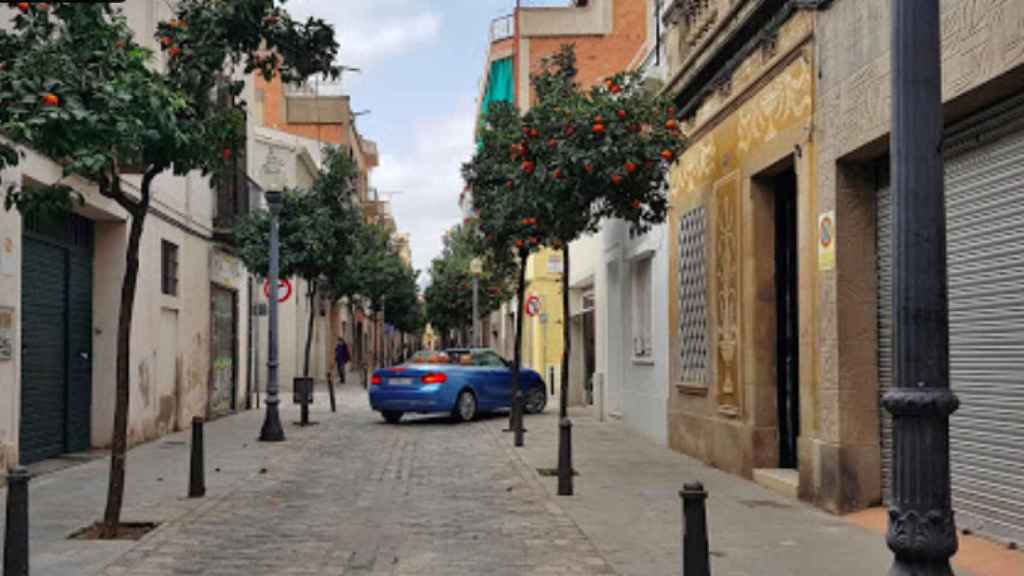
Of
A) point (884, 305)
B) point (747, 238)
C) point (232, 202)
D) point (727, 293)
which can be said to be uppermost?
point (232, 202)

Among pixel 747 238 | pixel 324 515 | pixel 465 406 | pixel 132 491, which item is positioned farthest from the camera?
pixel 465 406

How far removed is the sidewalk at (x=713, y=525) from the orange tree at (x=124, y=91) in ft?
13.1

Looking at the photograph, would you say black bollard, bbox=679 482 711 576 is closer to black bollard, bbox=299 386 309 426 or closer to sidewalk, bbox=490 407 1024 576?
sidewalk, bbox=490 407 1024 576

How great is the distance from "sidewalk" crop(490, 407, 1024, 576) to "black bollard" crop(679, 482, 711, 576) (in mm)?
2122

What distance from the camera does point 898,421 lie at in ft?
12.9

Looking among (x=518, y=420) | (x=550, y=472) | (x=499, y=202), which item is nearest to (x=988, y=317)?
(x=550, y=472)

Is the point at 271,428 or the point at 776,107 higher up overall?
the point at 776,107

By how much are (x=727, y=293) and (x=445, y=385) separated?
860 centimetres

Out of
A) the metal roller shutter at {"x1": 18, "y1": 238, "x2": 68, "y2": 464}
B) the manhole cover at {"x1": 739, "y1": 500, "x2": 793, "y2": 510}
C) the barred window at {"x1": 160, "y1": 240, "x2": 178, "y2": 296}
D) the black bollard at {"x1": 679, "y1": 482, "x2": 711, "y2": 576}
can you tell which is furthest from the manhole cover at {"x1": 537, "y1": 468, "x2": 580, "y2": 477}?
the barred window at {"x1": 160, "y1": 240, "x2": 178, "y2": 296}

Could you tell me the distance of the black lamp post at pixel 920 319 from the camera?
12.7 ft

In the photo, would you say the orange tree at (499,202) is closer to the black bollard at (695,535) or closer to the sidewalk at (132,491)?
the sidewalk at (132,491)

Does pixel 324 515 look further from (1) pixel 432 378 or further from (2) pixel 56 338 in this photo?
(1) pixel 432 378

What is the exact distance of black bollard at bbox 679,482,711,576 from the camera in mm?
4766

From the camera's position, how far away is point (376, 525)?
28.7 feet
